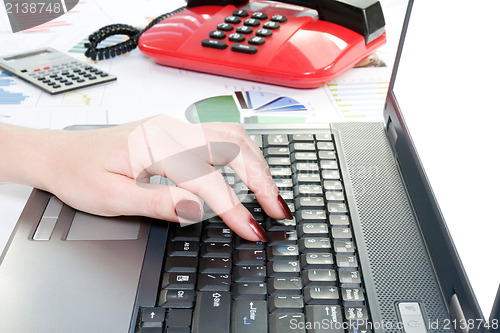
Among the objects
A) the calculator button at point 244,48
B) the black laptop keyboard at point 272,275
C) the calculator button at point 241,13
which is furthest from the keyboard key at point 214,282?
the calculator button at point 241,13

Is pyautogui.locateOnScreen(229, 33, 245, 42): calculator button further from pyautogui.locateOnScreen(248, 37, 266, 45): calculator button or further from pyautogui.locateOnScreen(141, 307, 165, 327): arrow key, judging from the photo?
pyautogui.locateOnScreen(141, 307, 165, 327): arrow key

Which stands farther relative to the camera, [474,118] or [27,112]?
[27,112]

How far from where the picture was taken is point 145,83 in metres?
0.74

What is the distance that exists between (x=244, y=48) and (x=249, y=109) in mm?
96

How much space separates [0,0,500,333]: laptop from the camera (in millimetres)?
364

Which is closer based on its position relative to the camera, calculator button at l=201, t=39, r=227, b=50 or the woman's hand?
the woman's hand

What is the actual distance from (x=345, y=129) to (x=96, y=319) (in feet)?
1.12

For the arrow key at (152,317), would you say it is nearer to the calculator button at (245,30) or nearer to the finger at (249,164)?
the finger at (249,164)

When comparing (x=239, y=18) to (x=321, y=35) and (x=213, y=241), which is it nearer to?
(x=321, y=35)

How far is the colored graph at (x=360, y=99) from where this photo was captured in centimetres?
68

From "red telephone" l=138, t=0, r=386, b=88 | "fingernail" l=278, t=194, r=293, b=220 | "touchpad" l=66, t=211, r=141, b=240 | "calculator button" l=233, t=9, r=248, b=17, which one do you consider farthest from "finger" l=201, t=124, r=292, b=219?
"calculator button" l=233, t=9, r=248, b=17

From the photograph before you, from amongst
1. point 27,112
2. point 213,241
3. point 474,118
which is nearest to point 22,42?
point 27,112

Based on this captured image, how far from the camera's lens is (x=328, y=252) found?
1.41 feet

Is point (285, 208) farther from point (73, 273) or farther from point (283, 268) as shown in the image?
point (73, 273)
